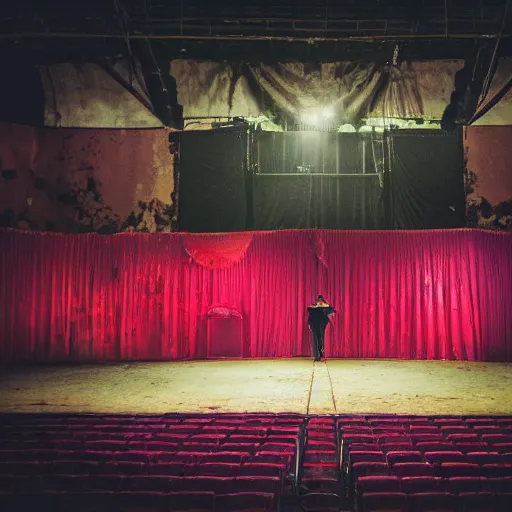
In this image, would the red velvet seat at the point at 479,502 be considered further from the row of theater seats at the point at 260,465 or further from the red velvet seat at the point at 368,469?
the red velvet seat at the point at 368,469

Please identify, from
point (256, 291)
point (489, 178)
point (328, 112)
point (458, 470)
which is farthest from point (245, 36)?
point (458, 470)

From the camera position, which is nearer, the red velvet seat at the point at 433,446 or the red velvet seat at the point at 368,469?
the red velvet seat at the point at 368,469

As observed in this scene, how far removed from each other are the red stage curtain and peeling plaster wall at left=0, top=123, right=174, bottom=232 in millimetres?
715

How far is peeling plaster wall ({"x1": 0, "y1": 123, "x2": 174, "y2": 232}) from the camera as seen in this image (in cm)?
1249

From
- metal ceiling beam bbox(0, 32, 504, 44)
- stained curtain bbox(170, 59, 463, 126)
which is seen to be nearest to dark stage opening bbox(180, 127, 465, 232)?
stained curtain bbox(170, 59, 463, 126)

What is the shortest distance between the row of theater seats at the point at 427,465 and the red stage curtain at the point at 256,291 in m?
7.69

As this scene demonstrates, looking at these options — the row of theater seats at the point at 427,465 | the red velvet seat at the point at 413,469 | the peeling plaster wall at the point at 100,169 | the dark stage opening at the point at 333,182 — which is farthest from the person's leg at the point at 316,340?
the red velvet seat at the point at 413,469

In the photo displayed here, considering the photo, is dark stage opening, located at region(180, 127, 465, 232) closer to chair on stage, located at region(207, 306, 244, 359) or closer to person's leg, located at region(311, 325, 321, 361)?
chair on stage, located at region(207, 306, 244, 359)

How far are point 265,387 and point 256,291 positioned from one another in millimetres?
4324

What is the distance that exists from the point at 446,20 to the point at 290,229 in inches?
214

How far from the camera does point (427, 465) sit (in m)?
3.14

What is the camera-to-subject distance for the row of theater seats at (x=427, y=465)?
8.64ft

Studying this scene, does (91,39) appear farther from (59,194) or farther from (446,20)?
(446,20)

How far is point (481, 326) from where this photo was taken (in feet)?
38.7
